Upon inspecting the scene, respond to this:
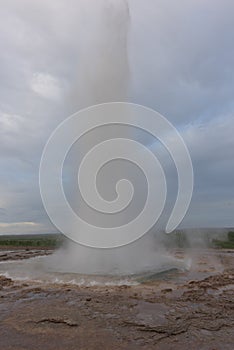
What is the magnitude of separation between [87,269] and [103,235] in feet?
9.26

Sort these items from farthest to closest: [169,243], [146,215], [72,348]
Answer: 1. [169,243]
2. [146,215]
3. [72,348]

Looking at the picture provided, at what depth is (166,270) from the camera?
17703mm

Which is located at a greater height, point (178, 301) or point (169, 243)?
point (169, 243)

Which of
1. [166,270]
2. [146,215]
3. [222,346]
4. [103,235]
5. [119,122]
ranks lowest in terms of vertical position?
[222,346]

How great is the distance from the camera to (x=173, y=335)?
7.98 meters

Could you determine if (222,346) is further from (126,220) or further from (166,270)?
(126,220)

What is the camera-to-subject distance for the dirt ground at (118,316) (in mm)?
7562

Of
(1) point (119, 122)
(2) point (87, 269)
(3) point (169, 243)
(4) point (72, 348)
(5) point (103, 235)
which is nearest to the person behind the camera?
(4) point (72, 348)

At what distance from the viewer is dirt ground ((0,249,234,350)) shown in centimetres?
756

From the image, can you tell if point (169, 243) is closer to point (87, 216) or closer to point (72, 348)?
point (87, 216)

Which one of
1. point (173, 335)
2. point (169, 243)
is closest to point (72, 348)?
point (173, 335)

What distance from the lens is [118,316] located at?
30.7ft

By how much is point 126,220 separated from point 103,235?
6.29 ft

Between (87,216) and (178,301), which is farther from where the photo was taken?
(87,216)
